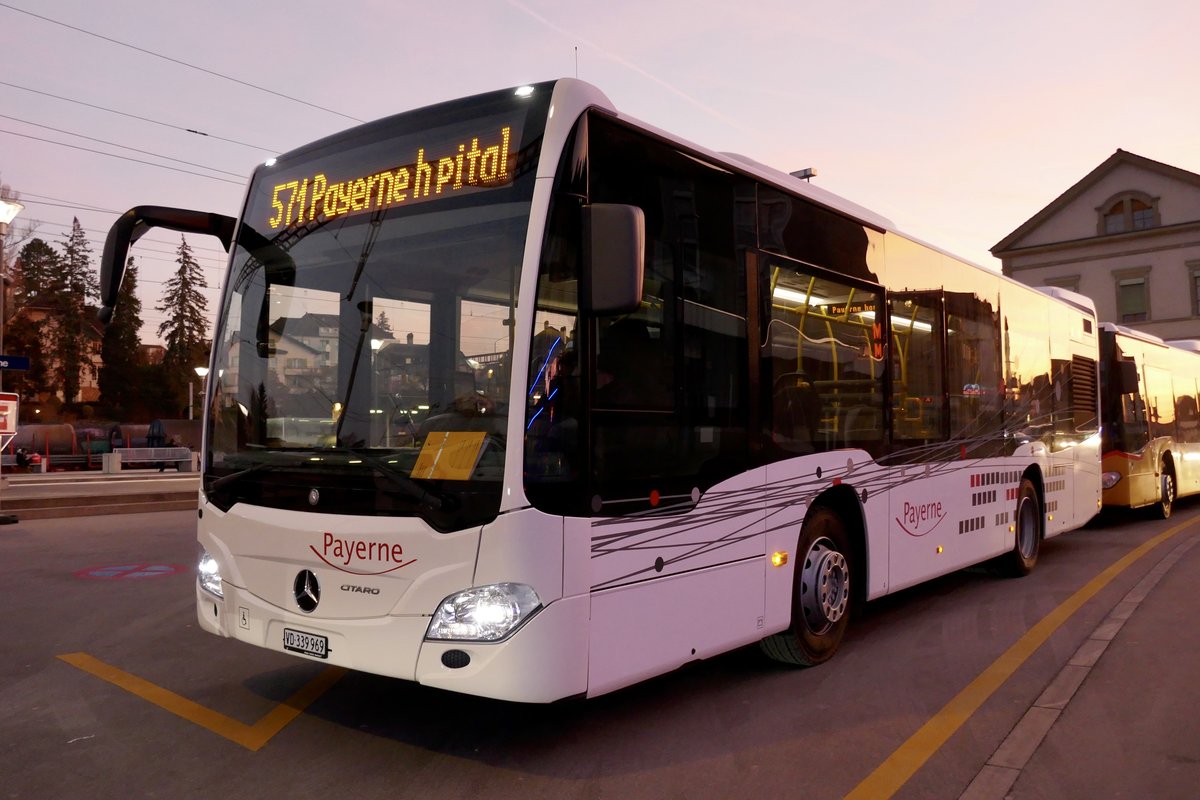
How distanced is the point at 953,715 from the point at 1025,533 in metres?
5.45

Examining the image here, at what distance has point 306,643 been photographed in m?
4.59

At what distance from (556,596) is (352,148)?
2.52m

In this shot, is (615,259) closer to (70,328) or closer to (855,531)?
(855,531)

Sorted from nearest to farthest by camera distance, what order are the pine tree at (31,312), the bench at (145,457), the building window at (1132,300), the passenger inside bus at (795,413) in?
1. the passenger inside bus at (795,413)
2. the bench at (145,457)
3. the building window at (1132,300)
4. the pine tree at (31,312)

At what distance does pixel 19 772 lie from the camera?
442cm

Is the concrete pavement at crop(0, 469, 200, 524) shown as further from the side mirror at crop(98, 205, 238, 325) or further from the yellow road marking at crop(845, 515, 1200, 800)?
the yellow road marking at crop(845, 515, 1200, 800)

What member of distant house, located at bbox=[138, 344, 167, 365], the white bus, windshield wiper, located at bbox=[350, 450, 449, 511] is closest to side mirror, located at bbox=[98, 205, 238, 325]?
the white bus

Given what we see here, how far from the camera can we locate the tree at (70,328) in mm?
65750

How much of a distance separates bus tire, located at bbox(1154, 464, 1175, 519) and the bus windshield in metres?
15.9

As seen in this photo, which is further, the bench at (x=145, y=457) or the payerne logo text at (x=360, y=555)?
the bench at (x=145, y=457)

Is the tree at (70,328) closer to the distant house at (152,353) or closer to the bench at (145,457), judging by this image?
the distant house at (152,353)

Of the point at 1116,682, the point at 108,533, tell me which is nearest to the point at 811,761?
the point at 1116,682

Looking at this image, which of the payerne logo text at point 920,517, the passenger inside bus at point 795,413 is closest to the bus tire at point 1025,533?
the payerne logo text at point 920,517

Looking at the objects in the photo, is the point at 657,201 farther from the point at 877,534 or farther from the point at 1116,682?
the point at 1116,682
